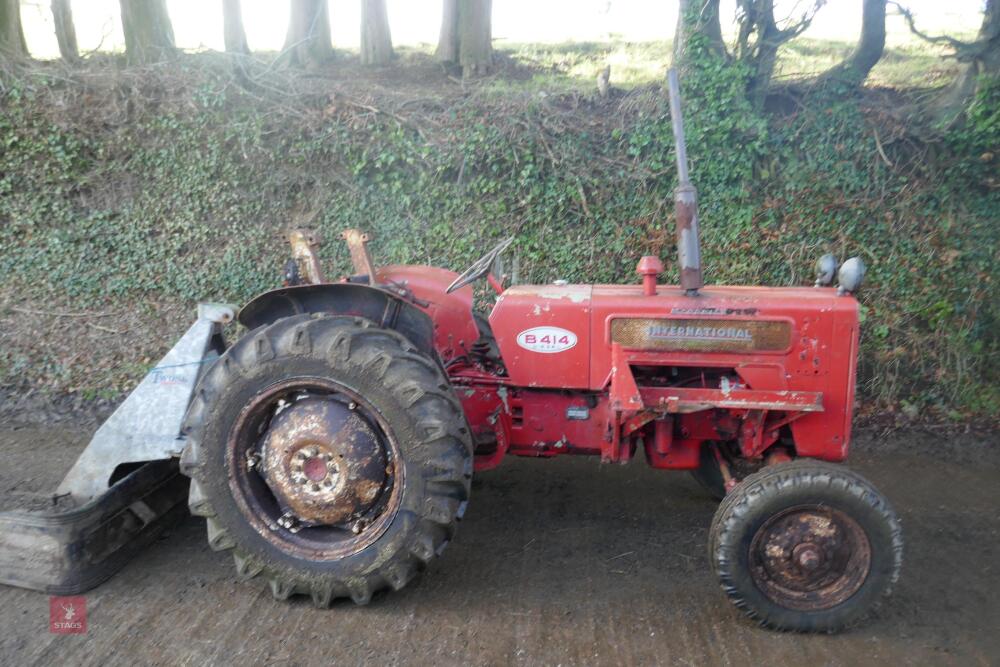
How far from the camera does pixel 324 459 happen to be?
132 inches

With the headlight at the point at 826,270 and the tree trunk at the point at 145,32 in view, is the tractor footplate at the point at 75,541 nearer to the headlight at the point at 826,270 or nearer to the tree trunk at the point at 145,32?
the headlight at the point at 826,270

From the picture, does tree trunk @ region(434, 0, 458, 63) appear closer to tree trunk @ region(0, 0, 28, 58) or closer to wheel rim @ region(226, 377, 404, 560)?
tree trunk @ region(0, 0, 28, 58)

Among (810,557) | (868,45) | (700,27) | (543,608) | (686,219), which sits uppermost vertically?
(700,27)

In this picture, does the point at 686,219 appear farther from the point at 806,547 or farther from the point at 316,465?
the point at 316,465

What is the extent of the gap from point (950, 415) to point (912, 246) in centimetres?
137

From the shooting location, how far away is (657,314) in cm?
354

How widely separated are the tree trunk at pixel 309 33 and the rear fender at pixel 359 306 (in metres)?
5.94

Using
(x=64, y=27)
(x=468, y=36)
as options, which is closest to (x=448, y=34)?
(x=468, y=36)

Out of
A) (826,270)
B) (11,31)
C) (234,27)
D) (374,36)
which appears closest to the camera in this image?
(826,270)

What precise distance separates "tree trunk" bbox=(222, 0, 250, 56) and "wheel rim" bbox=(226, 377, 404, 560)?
6.09 meters

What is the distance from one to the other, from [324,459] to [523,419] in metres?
1.01

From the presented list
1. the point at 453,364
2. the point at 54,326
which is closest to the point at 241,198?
the point at 54,326

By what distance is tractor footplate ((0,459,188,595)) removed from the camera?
11.1 feet
